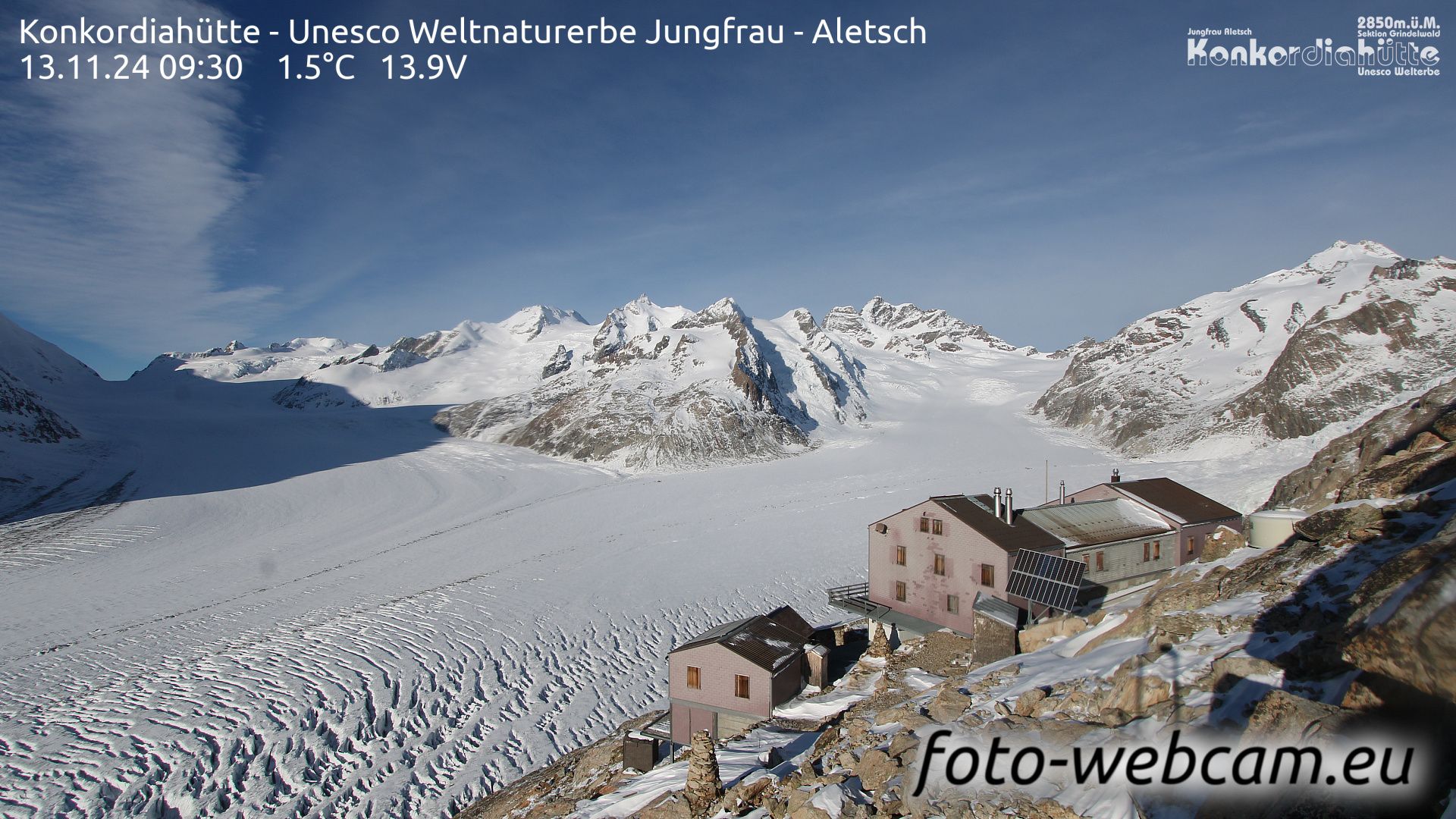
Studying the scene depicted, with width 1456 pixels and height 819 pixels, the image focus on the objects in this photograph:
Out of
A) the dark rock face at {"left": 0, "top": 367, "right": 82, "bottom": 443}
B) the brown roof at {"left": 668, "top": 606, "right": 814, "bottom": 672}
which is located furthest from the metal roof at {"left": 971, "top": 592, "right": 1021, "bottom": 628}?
the dark rock face at {"left": 0, "top": 367, "right": 82, "bottom": 443}

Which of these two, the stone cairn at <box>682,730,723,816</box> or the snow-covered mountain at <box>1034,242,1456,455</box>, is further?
the snow-covered mountain at <box>1034,242,1456,455</box>

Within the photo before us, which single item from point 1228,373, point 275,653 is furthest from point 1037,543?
point 1228,373

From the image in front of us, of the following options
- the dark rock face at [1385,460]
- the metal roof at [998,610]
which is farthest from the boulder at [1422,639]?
the metal roof at [998,610]

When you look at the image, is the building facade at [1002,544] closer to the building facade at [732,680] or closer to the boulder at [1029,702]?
the building facade at [732,680]

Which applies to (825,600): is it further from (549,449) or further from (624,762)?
(549,449)

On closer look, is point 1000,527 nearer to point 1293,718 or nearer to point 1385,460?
point 1385,460

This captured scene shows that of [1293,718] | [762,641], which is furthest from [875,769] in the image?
[762,641]

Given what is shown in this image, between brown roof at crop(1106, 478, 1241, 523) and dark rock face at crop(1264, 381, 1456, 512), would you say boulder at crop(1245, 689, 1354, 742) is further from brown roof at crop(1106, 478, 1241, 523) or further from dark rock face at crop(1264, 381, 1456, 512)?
brown roof at crop(1106, 478, 1241, 523)
